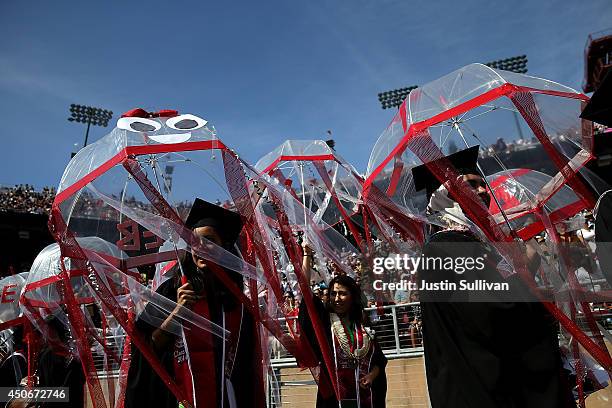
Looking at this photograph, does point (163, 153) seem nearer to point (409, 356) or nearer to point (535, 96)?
point (535, 96)

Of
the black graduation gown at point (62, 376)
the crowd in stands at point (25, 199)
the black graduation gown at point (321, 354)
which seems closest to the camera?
the black graduation gown at point (321, 354)

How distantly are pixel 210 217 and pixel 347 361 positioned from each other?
1970mm

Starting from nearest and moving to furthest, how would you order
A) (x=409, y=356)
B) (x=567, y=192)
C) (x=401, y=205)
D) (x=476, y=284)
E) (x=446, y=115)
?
(x=476, y=284), (x=446, y=115), (x=401, y=205), (x=567, y=192), (x=409, y=356)

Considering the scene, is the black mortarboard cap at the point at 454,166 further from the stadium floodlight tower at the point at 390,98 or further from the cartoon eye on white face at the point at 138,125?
the stadium floodlight tower at the point at 390,98

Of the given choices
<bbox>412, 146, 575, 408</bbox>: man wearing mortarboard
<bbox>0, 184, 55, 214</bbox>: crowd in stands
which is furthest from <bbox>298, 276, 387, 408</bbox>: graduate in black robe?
<bbox>0, 184, 55, 214</bbox>: crowd in stands

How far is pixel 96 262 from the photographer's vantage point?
11.4 feet

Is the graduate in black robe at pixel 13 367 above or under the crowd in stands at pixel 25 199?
under

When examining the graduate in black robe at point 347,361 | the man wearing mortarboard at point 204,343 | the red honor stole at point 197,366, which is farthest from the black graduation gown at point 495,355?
the graduate in black robe at point 347,361

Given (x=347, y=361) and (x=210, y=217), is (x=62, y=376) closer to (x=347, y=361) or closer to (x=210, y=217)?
(x=347, y=361)

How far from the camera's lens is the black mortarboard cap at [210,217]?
3551 mm

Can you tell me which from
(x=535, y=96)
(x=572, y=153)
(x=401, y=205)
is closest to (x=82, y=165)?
(x=401, y=205)

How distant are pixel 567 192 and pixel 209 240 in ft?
10.6

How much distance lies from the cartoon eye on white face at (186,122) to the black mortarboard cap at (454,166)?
5.21 feet

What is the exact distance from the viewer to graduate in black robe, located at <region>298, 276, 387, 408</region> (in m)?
4.48
